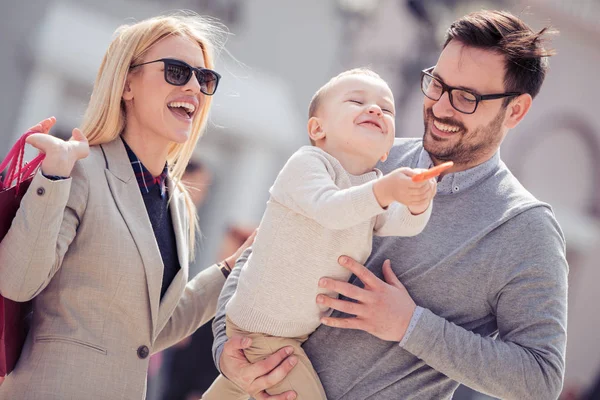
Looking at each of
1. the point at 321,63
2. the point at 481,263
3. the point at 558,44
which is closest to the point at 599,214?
the point at 558,44

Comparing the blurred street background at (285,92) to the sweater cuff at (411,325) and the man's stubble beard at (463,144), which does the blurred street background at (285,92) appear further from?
the sweater cuff at (411,325)

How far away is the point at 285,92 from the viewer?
962 centimetres

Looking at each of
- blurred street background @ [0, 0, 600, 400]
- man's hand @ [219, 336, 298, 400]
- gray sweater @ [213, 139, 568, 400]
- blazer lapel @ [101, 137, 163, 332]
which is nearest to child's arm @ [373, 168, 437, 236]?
gray sweater @ [213, 139, 568, 400]

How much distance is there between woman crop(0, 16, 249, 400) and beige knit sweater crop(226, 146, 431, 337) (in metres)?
0.35

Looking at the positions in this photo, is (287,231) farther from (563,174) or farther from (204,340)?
(563,174)

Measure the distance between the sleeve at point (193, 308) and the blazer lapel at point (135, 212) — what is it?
39cm

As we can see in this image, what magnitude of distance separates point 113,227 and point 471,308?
1079mm

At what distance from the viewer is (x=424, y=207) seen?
84.3 inches

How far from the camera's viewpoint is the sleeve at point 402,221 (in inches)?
86.2

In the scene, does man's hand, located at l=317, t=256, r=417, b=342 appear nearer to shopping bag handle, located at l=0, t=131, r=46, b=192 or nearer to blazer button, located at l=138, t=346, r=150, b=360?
blazer button, located at l=138, t=346, r=150, b=360

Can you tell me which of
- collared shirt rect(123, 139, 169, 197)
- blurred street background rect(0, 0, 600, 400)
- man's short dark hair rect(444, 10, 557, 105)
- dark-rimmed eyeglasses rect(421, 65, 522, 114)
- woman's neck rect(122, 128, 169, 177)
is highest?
man's short dark hair rect(444, 10, 557, 105)

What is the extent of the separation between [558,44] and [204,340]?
935 cm

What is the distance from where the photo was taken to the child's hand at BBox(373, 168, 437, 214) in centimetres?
198

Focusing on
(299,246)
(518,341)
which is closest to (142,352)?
(299,246)
